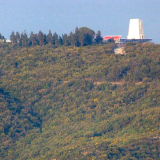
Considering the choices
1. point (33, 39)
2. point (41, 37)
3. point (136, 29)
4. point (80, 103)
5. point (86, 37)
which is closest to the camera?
point (80, 103)

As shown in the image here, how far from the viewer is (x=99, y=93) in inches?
1161

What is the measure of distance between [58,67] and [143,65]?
9.48 meters

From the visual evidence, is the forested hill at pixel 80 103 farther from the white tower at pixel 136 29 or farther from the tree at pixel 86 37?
the white tower at pixel 136 29

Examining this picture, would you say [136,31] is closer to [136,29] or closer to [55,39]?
[136,29]

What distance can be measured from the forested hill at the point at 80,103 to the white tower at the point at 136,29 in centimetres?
772

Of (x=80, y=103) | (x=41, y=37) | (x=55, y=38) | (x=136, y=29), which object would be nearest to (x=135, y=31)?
(x=136, y=29)

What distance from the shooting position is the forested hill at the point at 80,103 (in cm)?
2086

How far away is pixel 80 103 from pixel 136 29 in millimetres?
21812

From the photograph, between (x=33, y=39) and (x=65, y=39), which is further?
(x=33, y=39)

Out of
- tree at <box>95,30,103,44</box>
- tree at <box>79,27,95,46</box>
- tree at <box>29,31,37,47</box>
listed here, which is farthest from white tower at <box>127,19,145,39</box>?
tree at <box>29,31,37,47</box>

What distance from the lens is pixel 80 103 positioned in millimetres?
28719

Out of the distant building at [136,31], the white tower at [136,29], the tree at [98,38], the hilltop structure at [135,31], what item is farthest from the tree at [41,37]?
the white tower at [136,29]

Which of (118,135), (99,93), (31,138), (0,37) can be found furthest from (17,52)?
(118,135)

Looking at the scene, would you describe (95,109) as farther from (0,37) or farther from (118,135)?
(0,37)
